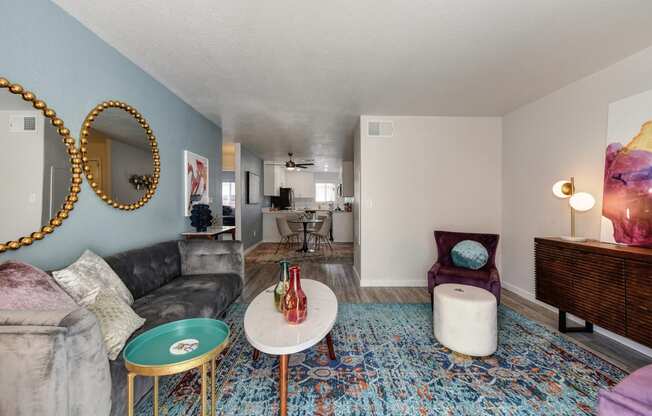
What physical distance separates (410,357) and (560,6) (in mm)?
2658

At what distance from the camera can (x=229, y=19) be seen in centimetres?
181

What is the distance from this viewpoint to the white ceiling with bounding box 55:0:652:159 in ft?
5.64

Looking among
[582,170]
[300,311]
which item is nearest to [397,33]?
[300,311]

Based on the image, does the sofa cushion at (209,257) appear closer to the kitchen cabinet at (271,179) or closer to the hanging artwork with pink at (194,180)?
the hanging artwork with pink at (194,180)

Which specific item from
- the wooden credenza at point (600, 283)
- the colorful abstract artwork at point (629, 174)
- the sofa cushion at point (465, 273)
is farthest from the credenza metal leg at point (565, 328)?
the colorful abstract artwork at point (629, 174)

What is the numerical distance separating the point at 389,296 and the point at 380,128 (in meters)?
2.42

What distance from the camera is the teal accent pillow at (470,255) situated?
2824 millimetres

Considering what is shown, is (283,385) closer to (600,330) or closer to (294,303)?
(294,303)

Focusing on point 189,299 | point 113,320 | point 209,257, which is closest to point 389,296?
point 209,257

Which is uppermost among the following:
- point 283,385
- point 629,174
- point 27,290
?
point 629,174

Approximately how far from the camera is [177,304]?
73.7 inches

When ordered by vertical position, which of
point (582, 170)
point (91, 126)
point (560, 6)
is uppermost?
point (560, 6)

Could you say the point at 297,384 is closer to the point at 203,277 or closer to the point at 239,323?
the point at 239,323

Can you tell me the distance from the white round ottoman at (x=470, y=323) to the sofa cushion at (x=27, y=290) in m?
2.33
